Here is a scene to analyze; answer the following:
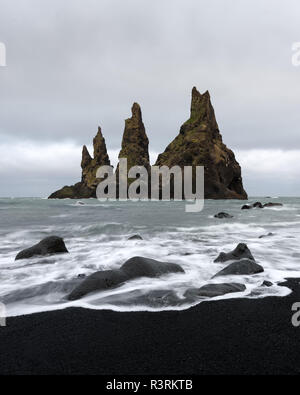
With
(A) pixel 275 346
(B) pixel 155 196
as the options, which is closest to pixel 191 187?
(B) pixel 155 196

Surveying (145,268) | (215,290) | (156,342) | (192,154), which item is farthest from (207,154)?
(156,342)

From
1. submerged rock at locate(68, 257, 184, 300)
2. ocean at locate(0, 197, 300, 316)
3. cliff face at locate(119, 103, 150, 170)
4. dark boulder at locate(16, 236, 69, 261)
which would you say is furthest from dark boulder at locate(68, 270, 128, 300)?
cliff face at locate(119, 103, 150, 170)

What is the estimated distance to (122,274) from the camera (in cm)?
521

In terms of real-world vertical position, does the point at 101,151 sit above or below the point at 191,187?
above

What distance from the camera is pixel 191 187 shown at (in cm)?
8819

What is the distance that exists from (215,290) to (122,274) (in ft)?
6.45

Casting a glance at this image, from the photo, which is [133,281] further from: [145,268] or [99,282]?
[99,282]

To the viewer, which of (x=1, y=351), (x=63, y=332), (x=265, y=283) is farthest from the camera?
(x=265, y=283)

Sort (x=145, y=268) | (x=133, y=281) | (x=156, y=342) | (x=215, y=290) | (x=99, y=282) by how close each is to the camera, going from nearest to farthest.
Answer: (x=156, y=342) → (x=215, y=290) → (x=99, y=282) → (x=133, y=281) → (x=145, y=268)

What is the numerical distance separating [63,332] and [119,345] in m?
0.82

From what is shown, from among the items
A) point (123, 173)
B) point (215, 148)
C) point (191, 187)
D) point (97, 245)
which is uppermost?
point (215, 148)

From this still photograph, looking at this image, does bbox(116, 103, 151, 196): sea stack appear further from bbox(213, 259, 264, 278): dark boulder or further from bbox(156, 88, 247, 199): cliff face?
bbox(213, 259, 264, 278): dark boulder
